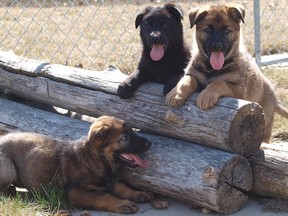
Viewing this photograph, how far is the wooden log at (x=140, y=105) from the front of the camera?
4223 millimetres

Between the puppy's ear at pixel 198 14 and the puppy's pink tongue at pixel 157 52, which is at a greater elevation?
the puppy's ear at pixel 198 14

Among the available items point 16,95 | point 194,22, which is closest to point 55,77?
point 16,95

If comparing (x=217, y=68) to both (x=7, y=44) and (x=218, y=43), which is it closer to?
(x=218, y=43)

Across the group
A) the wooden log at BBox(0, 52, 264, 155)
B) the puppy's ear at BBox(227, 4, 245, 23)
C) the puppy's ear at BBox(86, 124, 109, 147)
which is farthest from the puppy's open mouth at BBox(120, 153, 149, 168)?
the puppy's ear at BBox(227, 4, 245, 23)

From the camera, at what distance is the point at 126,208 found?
13.6 ft

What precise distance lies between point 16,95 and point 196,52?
1.75m

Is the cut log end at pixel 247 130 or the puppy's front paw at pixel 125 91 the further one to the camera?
the puppy's front paw at pixel 125 91

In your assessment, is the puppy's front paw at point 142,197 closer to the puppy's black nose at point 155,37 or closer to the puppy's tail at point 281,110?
the puppy's black nose at point 155,37

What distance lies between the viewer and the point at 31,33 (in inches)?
351

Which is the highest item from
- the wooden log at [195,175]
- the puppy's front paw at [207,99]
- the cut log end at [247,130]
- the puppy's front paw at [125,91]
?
the puppy's front paw at [207,99]

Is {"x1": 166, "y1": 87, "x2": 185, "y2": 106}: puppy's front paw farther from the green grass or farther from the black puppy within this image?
the green grass

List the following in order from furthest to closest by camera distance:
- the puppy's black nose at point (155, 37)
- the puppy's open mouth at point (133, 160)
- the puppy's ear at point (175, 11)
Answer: the puppy's ear at point (175, 11), the puppy's black nose at point (155, 37), the puppy's open mouth at point (133, 160)

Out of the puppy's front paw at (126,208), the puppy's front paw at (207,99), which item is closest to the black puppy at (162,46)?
the puppy's front paw at (207,99)

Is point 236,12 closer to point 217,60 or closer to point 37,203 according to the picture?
point 217,60
